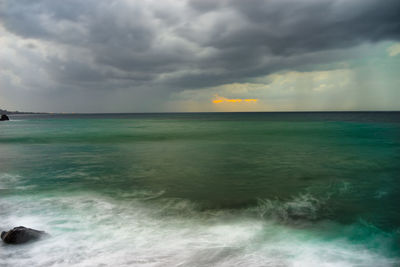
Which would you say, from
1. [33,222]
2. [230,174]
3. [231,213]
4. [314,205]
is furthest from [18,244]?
[230,174]

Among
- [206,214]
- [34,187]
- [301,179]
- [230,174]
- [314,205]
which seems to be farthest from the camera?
[230,174]

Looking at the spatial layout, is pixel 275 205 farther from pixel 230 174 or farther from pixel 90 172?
pixel 90 172

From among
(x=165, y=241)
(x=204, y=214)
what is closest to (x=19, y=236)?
(x=165, y=241)

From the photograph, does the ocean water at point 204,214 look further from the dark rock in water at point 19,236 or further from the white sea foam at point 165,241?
the dark rock in water at point 19,236

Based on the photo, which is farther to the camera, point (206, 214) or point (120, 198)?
point (120, 198)

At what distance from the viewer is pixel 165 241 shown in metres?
6.85

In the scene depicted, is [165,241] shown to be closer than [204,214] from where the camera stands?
Yes

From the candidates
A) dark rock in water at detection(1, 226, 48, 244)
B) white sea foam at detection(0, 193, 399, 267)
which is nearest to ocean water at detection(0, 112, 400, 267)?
white sea foam at detection(0, 193, 399, 267)

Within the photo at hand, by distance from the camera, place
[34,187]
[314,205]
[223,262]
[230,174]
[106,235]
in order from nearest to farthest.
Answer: [223,262] → [106,235] → [314,205] → [34,187] → [230,174]

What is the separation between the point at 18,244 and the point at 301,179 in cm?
1202

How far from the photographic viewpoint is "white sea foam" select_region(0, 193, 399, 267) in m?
5.95

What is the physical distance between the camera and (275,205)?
9852mm

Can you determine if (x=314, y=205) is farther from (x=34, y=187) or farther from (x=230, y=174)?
(x=34, y=187)

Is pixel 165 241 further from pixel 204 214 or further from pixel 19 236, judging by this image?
pixel 19 236
